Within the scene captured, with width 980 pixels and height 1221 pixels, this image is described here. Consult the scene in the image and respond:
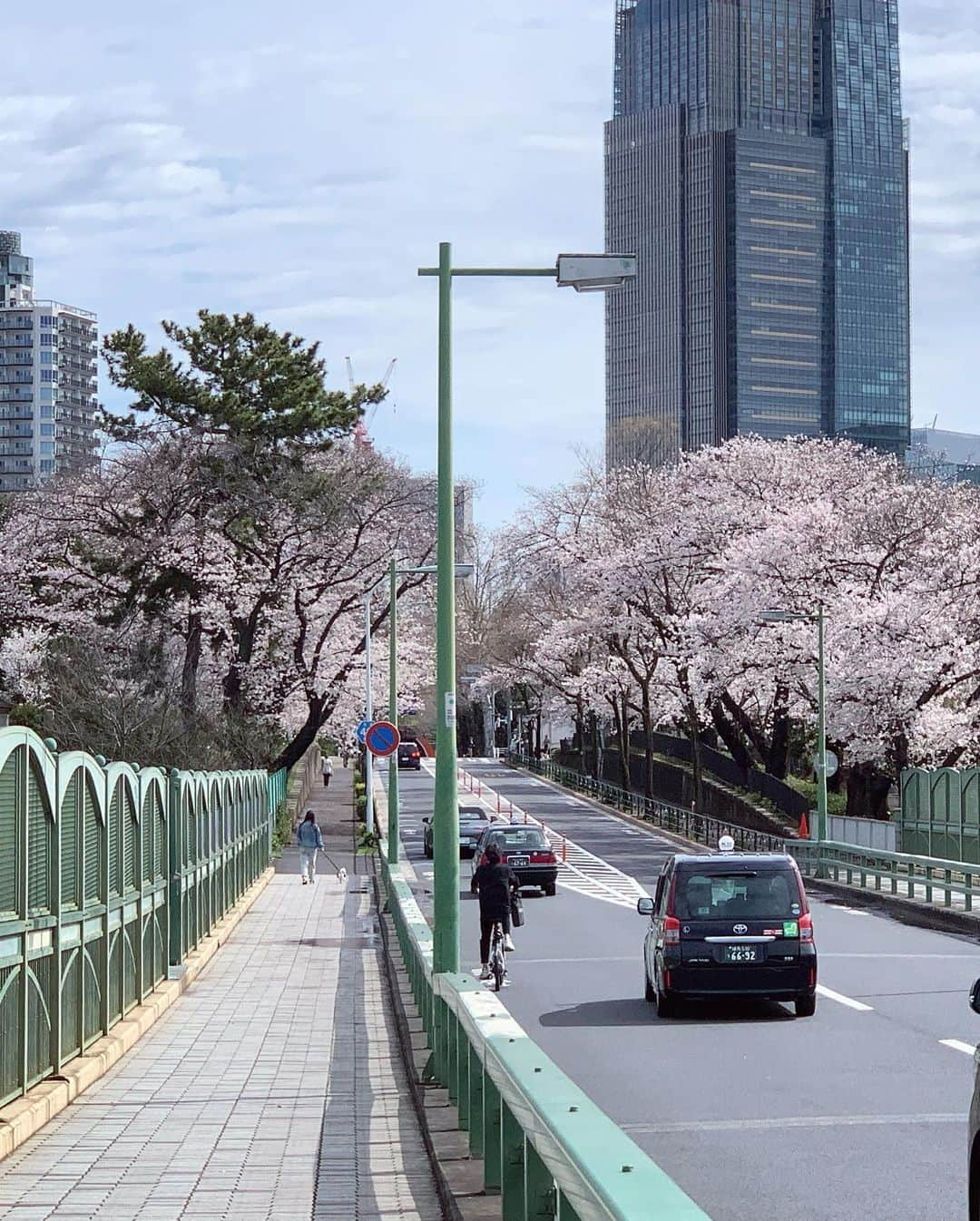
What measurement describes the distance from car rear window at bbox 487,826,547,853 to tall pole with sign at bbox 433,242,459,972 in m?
24.4

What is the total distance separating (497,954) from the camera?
2131 cm

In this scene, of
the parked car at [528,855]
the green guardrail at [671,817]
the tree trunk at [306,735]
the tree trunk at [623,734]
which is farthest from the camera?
the tree trunk at [623,734]

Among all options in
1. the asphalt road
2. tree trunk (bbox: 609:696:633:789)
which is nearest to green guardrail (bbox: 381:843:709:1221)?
the asphalt road

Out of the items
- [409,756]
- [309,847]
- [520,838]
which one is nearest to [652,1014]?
[520,838]

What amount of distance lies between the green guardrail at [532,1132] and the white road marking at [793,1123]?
146 centimetres

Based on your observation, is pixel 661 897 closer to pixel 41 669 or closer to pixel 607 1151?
pixel 607 1151

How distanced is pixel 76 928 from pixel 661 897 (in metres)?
7.68

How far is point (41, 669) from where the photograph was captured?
57.6 m

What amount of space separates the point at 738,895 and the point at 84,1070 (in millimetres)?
7820

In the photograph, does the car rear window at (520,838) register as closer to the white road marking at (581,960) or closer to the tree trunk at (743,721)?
the white road marking at (581,960)

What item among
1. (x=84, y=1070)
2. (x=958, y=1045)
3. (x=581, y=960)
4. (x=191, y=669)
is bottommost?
(x=581, y=960)

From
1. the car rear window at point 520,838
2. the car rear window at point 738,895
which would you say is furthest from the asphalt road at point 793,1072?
the car rear window at point 520,838

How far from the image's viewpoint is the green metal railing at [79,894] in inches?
436

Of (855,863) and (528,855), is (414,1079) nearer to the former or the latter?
(528,855)
